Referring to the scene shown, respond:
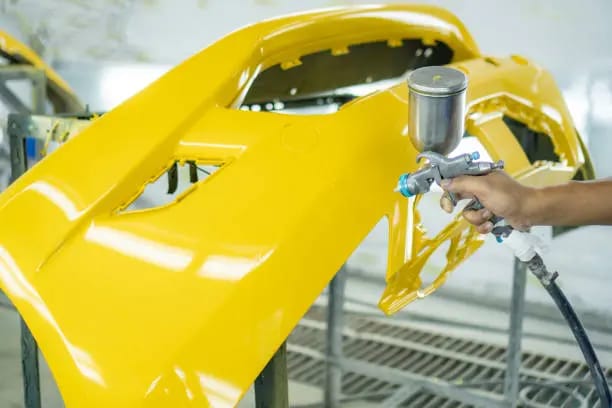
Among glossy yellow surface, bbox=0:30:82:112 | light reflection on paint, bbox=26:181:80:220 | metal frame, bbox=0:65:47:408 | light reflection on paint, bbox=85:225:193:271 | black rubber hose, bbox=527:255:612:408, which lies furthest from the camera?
glossy yellow surface, bbox=0:30:82:112

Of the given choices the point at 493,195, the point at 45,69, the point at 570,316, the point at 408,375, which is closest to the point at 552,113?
the point at 570,316

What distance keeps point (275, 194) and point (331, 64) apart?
72 centimetres

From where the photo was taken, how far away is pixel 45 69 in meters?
2.30

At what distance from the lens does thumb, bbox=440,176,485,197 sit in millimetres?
1031

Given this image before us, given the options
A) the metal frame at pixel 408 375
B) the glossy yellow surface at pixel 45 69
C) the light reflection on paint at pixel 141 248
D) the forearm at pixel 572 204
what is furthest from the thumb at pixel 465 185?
the glossy yellow surface at pixel 45 69

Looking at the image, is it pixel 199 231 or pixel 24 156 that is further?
pixel 24 156

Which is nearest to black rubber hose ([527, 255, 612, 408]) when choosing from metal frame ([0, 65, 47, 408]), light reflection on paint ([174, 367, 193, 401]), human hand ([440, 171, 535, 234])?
human hand ([440, 171, 535, 234])

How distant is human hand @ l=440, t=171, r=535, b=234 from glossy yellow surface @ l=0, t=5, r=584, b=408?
0.52 ft

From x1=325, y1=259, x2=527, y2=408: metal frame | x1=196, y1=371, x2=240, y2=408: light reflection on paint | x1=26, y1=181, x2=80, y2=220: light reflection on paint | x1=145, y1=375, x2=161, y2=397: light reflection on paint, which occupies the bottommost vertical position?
x1=325, y1=259, x2=527, y2=408: metal frame

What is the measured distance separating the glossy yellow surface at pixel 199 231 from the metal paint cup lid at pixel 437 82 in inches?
7.2

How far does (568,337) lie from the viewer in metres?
3.10

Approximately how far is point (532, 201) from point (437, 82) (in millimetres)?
232

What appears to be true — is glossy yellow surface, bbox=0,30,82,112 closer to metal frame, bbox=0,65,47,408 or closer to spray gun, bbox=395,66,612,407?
metal frame, bbox=0,65,47,408

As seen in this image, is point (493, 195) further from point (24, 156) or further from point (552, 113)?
point (24, 156)
